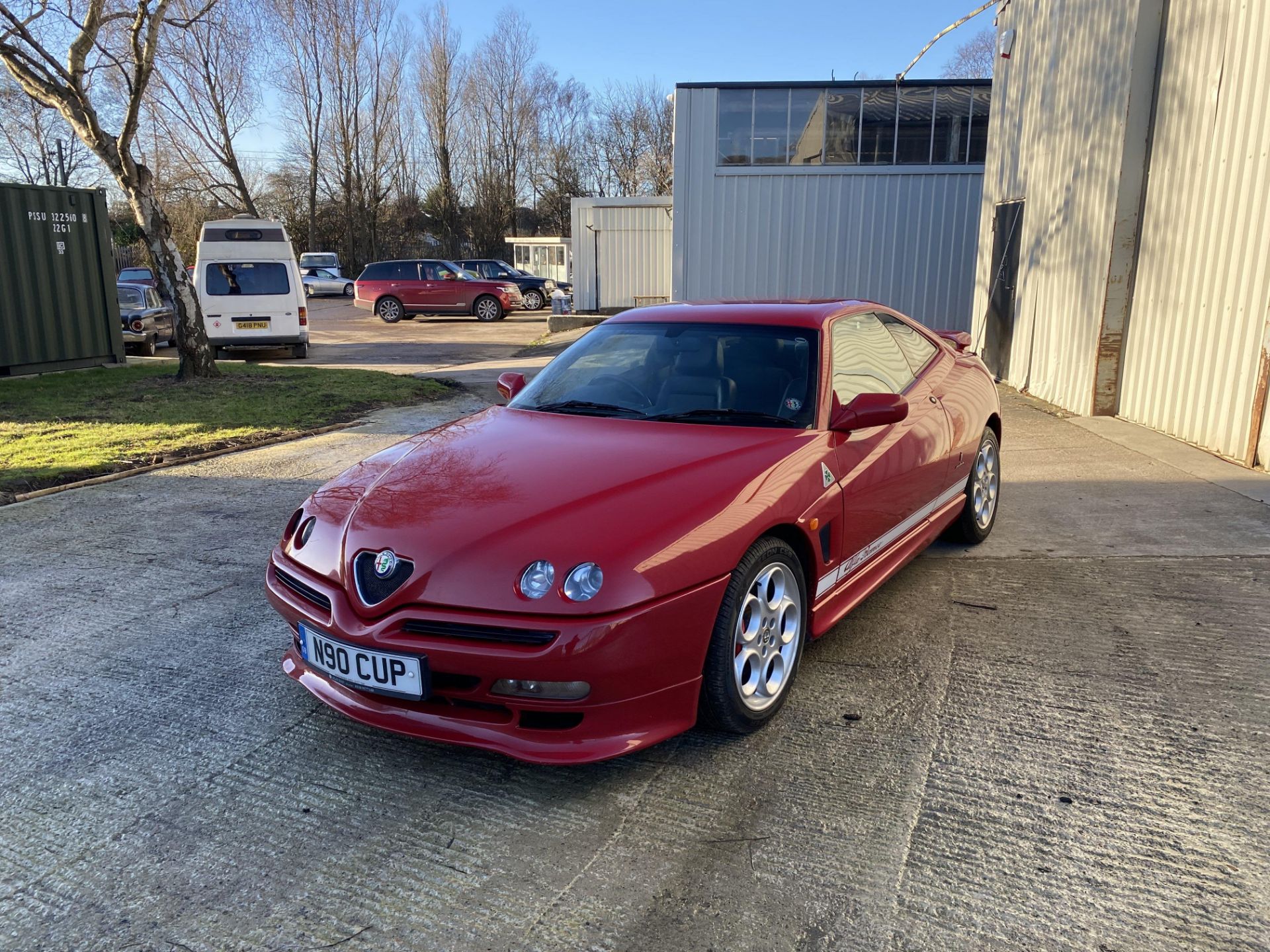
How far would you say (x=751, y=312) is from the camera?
163 inches

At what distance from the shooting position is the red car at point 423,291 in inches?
1010

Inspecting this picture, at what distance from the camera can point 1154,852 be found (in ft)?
8.07

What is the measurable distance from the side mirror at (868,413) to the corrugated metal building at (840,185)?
1402 cm

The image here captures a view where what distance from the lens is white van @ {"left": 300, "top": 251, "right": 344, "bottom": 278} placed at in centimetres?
3819

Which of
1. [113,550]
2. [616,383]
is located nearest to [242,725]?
[616,383]

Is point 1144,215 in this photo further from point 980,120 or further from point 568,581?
point 980,120

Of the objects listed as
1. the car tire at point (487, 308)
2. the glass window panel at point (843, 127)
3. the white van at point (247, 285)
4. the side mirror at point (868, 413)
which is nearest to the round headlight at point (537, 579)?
the side mirror at point (868, 413)

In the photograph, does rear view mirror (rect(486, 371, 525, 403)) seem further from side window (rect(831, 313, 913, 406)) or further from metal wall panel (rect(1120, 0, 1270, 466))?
metal wall panel (rect(1120, 0, 1270, 466))

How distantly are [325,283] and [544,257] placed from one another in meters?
9.53

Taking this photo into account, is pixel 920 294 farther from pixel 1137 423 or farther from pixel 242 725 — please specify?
pixel 242 725

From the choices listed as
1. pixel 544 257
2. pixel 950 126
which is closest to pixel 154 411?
pixel 950 126

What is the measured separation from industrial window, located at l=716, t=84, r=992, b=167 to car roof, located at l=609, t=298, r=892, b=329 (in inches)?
535

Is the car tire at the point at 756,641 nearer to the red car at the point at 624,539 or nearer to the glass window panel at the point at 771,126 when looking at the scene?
the red car at the point at 624,539

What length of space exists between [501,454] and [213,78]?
116 ft
